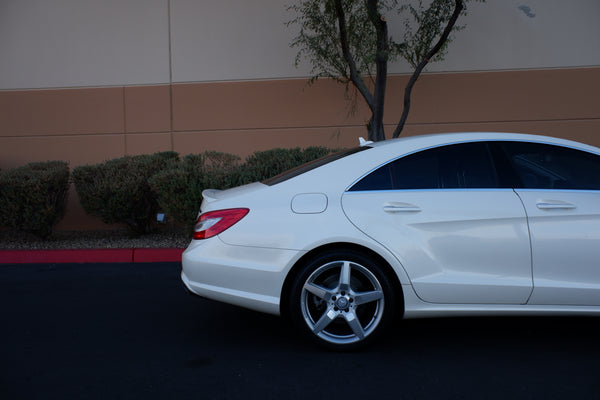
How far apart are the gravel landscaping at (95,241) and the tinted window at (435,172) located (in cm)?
412

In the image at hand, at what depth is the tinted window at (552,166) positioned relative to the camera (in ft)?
12.3

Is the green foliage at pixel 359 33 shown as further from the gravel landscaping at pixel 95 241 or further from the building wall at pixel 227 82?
the gravel landscaping at pixel 95 241

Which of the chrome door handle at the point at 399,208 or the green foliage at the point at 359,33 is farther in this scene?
the green foliage at the point at 359,33

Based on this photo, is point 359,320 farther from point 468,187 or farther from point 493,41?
point 493,41

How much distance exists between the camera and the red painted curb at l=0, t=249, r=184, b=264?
691 centimetres

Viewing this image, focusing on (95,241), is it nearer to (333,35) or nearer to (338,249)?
(333,35)

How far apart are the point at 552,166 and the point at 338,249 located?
1.63m

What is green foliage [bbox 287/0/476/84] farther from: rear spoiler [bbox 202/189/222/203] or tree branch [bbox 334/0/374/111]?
rear spoiler [bbox 202/189/222/203]

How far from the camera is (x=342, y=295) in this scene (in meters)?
3.56

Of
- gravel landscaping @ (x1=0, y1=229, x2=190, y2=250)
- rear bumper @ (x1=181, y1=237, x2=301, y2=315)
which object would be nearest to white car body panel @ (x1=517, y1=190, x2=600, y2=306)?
rear bumper @ (x1=181, y1=237, x2=301, y2=315)

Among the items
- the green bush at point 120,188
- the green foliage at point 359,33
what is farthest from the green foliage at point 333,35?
the green bush at point 120,188

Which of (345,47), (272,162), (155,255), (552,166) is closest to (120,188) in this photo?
(155,255)

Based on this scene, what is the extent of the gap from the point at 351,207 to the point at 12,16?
8602 mm

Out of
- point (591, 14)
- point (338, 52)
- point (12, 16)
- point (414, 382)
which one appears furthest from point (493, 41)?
point (12, 16)
